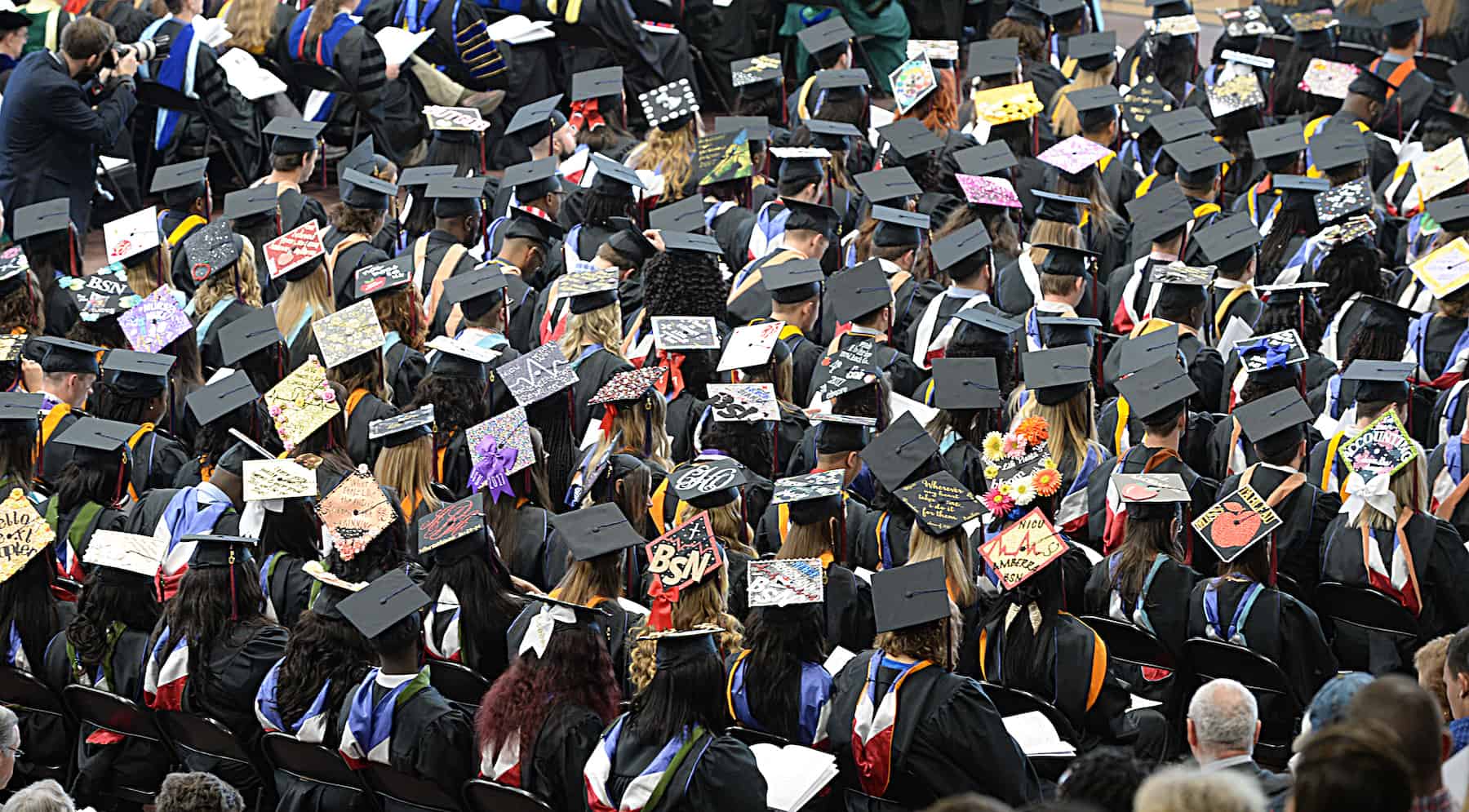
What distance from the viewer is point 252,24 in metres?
11.2

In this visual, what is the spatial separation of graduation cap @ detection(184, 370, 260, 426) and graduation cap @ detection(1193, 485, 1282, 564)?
10.8 ft

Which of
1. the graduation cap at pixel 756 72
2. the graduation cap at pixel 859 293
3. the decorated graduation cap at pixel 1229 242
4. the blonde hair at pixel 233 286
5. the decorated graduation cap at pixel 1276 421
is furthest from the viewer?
the graduation cap at pixel 756 72

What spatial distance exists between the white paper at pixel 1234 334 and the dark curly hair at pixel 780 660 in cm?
321

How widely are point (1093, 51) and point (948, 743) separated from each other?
6.17 metres

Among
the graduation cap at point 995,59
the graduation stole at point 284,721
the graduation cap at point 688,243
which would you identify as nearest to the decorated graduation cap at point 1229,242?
the graduation cap at point 688,243

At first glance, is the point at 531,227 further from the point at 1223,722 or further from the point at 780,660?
the point at 1223,722

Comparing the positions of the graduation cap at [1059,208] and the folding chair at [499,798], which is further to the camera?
the graduation cap at [1059,208]

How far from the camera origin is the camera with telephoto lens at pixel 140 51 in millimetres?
9637

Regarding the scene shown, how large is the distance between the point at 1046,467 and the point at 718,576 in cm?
116

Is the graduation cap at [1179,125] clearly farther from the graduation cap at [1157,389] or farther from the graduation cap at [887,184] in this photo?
the graduation cap at [1157,389]

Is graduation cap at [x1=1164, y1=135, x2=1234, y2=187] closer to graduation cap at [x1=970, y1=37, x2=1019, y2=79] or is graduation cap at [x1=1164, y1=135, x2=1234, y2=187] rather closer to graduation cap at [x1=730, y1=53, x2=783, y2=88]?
graduation cap at [x1=970, y1=37, x2=1019, y2=79]

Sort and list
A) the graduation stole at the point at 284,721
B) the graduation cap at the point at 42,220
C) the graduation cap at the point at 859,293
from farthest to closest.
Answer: the graduation cap at the point at 42,220
the graduation cap at the point at 859,293
the graduation stole at the point at 284,721

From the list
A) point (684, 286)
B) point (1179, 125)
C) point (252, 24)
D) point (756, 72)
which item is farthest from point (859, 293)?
point (252, 24)

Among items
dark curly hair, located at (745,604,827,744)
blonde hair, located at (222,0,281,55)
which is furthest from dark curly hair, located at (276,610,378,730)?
blonde hair, located at (222,0,281,55)
